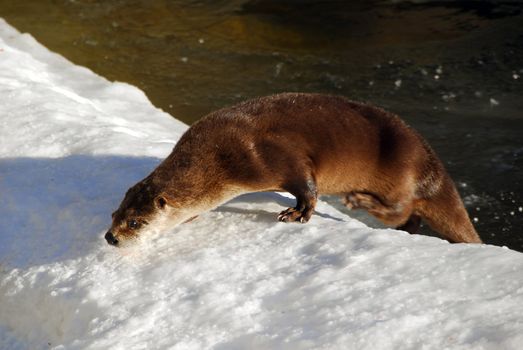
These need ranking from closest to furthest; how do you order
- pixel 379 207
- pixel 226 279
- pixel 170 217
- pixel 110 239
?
pixel 226 279
pixel 110 239
pixel 170 217
pixel 379 207

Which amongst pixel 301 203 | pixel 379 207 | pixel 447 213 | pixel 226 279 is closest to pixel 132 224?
pixel 226 279

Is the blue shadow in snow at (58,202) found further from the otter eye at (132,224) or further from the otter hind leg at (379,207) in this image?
the otter hind leg at (379,207)

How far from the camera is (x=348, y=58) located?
279 inches

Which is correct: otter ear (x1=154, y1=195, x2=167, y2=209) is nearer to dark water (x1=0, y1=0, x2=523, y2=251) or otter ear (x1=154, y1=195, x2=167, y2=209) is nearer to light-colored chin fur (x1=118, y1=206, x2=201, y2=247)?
light-colored chin fur (x1=118, y1=206, x2=201, y2=247)

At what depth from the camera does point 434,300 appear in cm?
228

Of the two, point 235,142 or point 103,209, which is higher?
point 235,142

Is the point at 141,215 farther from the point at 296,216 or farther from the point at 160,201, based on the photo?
the point at 296,216

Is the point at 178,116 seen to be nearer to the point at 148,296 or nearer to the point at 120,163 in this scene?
the point at 120,163

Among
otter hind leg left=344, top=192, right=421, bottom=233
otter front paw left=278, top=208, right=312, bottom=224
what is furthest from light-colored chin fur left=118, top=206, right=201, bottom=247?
otter hind leg left=344, top=192, right=421, bottom=233

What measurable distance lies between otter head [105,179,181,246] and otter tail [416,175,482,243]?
113 cm

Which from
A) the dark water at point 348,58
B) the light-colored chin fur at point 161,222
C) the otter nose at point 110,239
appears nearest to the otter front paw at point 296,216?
the light-colored chin fur at point 161,222

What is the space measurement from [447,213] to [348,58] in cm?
373

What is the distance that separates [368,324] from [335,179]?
1.13 meters

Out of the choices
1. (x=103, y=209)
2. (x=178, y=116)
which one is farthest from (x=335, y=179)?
(x=178, y=116)
